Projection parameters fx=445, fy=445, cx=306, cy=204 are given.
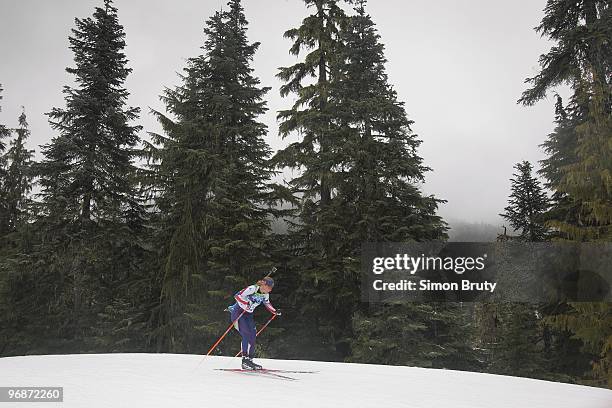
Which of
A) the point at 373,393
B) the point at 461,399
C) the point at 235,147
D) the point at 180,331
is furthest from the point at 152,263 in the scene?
the point at 461,399

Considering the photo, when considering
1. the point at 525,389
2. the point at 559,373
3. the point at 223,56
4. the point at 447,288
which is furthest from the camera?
the point at 223,56

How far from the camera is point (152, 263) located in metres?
17.1

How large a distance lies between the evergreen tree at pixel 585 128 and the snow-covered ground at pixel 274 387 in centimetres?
337

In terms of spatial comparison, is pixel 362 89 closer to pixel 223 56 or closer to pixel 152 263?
pixel 223 56

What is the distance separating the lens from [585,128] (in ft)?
35.3

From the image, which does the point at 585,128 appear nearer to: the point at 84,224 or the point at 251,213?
the point at 251,213

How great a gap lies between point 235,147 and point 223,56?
4.15 m

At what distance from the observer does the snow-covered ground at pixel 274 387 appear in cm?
598

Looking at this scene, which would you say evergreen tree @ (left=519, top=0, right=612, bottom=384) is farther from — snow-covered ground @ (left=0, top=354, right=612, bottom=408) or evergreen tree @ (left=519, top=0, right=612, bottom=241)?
snow-covered ground @ (left=0, top=354, right=612, bottom=408)

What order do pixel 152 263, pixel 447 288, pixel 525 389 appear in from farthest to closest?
pixel 152 263 < pixel 447 288 < pixel 525 389

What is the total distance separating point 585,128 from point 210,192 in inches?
472

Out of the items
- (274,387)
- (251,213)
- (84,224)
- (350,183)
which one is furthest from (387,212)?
(84,224)

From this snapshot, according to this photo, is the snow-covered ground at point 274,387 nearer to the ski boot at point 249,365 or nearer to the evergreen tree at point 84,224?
the ski boot at point 249,365

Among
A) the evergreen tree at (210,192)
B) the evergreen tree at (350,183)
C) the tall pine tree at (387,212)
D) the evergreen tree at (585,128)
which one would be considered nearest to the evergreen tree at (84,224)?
the evergreen tree at (210,192)
